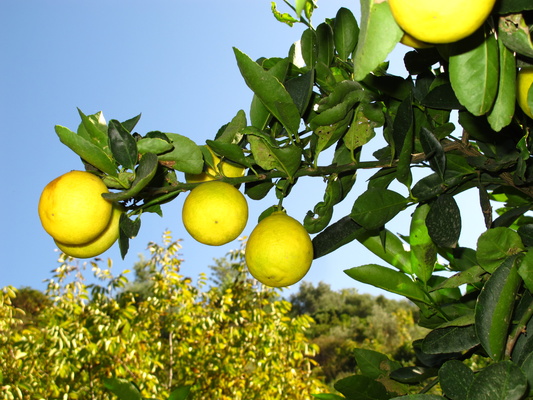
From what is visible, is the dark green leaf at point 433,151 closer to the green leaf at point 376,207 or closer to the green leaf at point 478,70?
the green leaf at point 376,207

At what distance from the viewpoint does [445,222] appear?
0.83 m

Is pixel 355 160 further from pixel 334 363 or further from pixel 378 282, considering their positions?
pixel 334 363

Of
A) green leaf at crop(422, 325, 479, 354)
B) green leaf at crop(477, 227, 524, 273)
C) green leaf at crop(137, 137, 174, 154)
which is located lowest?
green leaf at crop(422, 325, 479, 354)

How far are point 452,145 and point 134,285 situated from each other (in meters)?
13.4

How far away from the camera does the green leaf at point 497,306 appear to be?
0.67 metres

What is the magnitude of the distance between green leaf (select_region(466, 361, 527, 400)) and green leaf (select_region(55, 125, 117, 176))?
0.65m

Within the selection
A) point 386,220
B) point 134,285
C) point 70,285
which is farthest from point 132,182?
point 134,285

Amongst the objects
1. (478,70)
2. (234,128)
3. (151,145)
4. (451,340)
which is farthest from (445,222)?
(151,145)

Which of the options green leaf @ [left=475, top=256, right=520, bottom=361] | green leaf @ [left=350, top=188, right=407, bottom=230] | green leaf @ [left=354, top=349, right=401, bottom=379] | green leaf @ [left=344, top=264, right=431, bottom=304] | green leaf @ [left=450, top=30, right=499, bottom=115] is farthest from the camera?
green leaf @ [left=354, top=349, right=401, bottom=379]

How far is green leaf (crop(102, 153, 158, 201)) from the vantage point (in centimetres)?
77

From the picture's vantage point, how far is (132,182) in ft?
2.82

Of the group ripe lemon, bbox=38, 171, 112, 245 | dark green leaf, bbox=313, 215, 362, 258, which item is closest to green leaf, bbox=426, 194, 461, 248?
dark green leaf, bbox=313, 215, 362, 258

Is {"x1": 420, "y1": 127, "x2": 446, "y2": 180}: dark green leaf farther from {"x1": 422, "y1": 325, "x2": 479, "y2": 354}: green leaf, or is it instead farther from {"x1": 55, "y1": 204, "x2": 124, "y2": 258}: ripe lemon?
{"x1": 55, "y1": 204, "x2": 124, "y2": 258}: ripe lemon

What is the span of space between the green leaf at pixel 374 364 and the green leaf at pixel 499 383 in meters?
0.57
